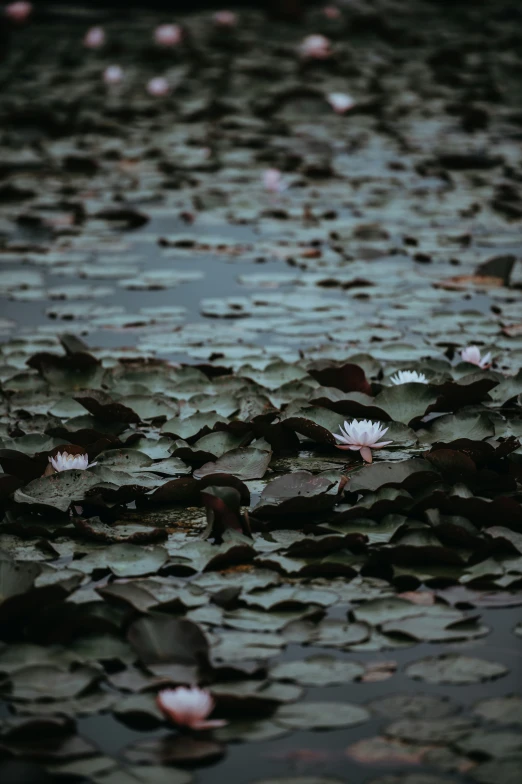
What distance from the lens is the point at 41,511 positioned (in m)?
1.74

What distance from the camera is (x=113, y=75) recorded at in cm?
715

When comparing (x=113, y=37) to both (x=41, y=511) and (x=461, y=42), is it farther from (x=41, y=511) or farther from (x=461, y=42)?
(x=41, y=511)

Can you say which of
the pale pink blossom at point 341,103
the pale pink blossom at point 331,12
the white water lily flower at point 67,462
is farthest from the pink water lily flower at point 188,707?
the pale pink blossom at point 331,12

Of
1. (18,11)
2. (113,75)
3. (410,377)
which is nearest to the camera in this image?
(410,377)

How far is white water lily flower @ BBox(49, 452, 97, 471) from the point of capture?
1.85 metres

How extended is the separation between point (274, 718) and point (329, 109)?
5.50 metres

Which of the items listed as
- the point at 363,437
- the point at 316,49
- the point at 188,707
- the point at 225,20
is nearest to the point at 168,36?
the point at 316,49

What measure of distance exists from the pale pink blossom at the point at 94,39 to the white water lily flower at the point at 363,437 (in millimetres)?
6641

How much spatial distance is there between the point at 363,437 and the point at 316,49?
6.07 m

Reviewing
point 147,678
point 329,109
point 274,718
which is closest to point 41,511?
point 147,678

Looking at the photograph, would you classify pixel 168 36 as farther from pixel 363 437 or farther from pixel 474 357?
pixel 363 437

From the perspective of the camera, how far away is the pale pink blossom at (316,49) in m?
7.36

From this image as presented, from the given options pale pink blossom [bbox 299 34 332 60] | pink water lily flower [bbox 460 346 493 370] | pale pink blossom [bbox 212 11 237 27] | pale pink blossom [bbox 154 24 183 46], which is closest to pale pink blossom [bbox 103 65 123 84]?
pale pink blossom [bbox 154 24 183 46]

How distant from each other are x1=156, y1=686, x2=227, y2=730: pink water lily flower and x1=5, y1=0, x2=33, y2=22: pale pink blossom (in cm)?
815
